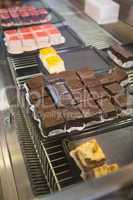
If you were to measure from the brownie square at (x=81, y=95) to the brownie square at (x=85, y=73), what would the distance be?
76mm

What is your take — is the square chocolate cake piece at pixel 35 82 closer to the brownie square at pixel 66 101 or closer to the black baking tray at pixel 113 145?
the brownie square at pixel 66 101

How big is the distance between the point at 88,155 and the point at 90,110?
181mm

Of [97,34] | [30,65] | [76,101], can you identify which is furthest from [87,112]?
[97,34]

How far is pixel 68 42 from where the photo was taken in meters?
1.39

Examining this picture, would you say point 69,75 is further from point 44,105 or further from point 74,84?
point 44,105

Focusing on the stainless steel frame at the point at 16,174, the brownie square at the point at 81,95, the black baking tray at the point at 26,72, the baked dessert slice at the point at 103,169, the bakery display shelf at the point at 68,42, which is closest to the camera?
the stainless steel frame at the point at 16,174

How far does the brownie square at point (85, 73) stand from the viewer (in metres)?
1.06

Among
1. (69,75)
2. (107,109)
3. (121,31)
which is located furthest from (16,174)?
(121,31)

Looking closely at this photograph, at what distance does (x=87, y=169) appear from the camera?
28.9 inches

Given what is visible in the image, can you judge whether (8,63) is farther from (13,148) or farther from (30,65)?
(13,148)

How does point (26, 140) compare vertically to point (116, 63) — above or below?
below

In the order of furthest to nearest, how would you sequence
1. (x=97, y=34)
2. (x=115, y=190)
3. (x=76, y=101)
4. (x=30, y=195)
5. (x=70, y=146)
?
(x=97, y=34), (x=76, y=101), (x=70, y=146), (x=30, y=195), (x=115, y=190)

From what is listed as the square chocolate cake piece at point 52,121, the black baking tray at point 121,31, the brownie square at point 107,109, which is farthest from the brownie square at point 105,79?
the black baking tray at point 121,31

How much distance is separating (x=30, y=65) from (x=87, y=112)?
1.48 ft
